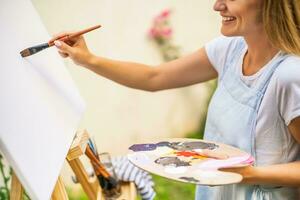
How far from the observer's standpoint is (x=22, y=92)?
96cm

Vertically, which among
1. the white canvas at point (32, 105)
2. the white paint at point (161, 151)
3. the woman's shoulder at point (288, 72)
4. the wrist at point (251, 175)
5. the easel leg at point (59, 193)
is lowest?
the wrist at point (251, 175)

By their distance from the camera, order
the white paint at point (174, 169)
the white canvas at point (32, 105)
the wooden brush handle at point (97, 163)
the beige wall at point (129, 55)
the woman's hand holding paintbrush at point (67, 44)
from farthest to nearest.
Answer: the beige wall at point (129, 55), the wooden brush handle at point (97, 163), the woman's hand holding paintbrush at point (67, 44), the white paint at point (174, 169), the white canvas at point (32, 105)

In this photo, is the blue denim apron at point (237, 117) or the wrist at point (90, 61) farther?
the wrist at point (90, 61)

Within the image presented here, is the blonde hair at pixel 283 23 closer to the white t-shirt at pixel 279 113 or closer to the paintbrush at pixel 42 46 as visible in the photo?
the white t-shirt at pixel 279 113

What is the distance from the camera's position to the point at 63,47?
1.22 metres

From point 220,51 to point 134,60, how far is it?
3.25 ft

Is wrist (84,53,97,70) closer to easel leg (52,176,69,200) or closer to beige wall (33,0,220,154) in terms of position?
easel leg (52,176,69,200)

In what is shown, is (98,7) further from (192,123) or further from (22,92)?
(22,92)

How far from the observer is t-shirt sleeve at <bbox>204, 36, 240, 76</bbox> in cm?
126

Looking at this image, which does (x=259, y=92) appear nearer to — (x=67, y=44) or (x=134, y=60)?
(x=67, y=44)

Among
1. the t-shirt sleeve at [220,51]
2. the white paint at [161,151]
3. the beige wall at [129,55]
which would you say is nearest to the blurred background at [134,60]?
the beige wall at [129,55]

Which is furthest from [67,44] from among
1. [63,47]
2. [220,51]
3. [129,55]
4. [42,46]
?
[129,55]

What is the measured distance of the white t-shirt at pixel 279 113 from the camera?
3.31 feet

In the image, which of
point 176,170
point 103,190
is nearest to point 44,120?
point 176,170
